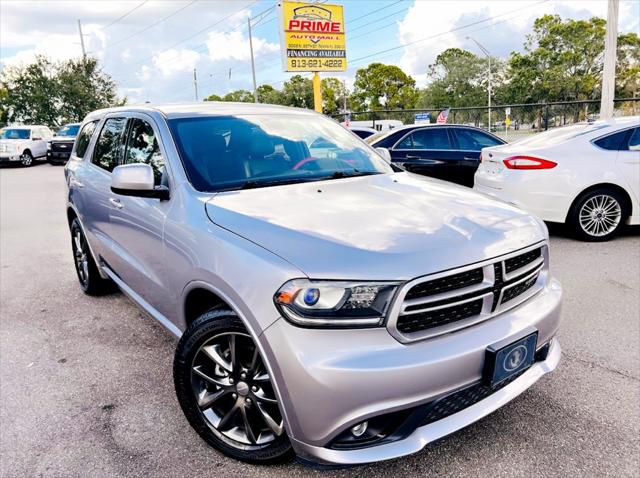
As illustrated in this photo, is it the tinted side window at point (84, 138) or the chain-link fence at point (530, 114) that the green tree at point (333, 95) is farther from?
the tinted side window at point (84, 138)

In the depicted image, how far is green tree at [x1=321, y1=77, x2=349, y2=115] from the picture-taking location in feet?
268

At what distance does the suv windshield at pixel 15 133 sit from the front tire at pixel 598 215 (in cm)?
2507

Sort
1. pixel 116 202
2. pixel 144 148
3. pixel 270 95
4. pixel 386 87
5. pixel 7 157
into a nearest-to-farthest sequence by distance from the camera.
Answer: pixel 144 148
pixel 116 202
pixel 7 157
pixel 386 87
pixel 270 95

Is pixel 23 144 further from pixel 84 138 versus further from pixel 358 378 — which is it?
pixel 358 378

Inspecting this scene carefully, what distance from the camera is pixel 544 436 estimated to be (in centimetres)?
253

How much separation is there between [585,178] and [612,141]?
61cm

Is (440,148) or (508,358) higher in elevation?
(440,148)

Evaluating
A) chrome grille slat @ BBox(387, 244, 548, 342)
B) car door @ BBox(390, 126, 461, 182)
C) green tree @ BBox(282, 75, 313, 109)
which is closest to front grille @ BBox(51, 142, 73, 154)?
car door @ BBox(390, 126, 461, 182)

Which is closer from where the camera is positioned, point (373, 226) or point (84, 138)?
point (373, 226)

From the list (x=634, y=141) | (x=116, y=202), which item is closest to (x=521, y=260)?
(x=116, y=202)

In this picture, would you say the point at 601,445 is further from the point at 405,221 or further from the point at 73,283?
the point at 73,283

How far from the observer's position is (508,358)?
2.13 m

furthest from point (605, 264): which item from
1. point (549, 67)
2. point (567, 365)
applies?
point (549, 67)

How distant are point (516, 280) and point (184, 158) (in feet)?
6.30
